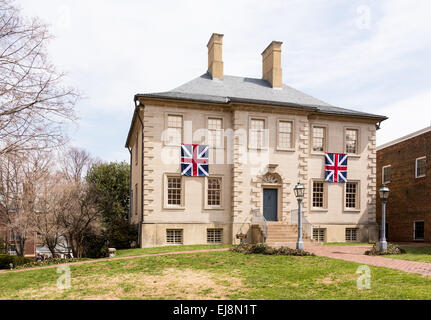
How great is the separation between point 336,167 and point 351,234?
197 inches

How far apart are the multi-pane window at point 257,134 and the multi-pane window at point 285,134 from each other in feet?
4.20

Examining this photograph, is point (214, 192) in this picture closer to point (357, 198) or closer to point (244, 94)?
point (244, 94)

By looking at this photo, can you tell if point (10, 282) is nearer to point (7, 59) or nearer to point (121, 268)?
point (121, 268)

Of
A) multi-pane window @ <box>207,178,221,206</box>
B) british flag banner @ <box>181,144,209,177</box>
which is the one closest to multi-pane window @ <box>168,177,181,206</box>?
british flag banner @ <box>181,144,209,177</box>

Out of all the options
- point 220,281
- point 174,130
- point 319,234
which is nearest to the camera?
point 220,281

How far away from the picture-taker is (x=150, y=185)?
83.4ft

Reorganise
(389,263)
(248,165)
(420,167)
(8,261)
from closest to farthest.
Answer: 1. (389,263)
2. (8,261)
3. (248,165)
4. (420,167)

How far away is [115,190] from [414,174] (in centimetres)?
3006

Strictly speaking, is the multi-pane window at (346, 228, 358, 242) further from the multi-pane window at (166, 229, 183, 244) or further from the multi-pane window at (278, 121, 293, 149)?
the multi-pane window at (166, 229, 183, 244)

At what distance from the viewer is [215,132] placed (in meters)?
26.8

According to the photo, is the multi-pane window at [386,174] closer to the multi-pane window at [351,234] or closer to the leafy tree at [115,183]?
the multi-pane window at [351,234]

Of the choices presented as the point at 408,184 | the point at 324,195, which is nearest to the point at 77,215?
the point at 324,195

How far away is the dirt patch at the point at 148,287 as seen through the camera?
11.1 metres
